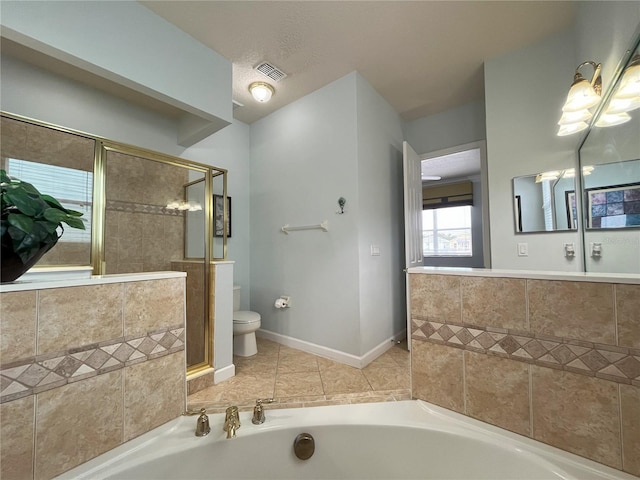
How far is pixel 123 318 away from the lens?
1070 mm

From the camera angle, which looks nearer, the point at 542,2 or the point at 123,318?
the point at 123,318

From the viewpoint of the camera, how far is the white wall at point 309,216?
2.22 m

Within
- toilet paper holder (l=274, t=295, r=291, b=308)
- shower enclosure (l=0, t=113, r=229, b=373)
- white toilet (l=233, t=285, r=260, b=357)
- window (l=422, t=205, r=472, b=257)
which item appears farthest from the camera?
window (l=422, t=205, r=472, b=257)

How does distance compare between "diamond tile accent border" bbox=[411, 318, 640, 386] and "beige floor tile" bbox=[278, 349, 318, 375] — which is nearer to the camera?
"diamond tile accent border" bbox=[411, 318, 640, 386]

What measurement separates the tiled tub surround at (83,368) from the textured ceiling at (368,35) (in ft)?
5.91

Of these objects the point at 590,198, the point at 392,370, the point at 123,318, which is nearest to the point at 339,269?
the point at 392,370

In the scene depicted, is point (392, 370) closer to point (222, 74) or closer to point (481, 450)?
point (481, 450)

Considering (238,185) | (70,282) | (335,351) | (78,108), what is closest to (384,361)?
(335,351)

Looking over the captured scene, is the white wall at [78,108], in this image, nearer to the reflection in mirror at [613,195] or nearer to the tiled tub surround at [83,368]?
the tiled tub surround at [83,368]

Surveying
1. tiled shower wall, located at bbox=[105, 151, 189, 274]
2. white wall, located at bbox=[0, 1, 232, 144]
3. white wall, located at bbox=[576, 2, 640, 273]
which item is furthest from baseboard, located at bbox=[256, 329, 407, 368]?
white wall, located at bbox=[0, 1, 232, 144]

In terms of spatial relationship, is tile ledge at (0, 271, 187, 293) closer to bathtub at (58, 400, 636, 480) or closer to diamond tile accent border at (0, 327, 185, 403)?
diamond tile accent border at (0, 327, 185, 403)

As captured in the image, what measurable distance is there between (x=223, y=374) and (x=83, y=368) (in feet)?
3.34

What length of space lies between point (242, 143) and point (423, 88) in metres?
2.11

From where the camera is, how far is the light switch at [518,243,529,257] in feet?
6.30
